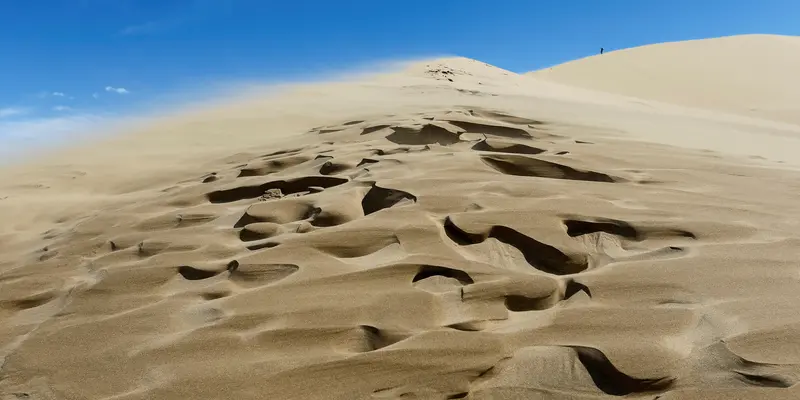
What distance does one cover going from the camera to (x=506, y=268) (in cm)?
174

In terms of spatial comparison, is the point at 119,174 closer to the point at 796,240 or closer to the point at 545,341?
the point at 545,341

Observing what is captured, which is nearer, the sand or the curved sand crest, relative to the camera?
the sand

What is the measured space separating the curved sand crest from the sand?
9.62m

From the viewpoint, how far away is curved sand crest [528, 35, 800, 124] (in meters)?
14.3

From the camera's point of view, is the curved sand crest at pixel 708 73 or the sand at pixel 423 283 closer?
the sand at pixel 423 283

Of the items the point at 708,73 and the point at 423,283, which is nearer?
the point at 423,283

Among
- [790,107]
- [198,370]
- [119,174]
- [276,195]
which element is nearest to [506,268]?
[198,370]

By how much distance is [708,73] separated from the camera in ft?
62.6

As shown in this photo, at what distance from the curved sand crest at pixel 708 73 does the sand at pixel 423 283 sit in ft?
31.6

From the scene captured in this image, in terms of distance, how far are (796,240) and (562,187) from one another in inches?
33.0

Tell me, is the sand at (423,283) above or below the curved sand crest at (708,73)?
below

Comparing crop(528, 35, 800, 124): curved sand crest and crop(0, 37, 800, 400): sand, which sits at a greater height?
crop(528, 35, 800, 124): curved sand crest

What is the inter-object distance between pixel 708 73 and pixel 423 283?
2049 cm

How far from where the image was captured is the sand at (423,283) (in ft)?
4.14
